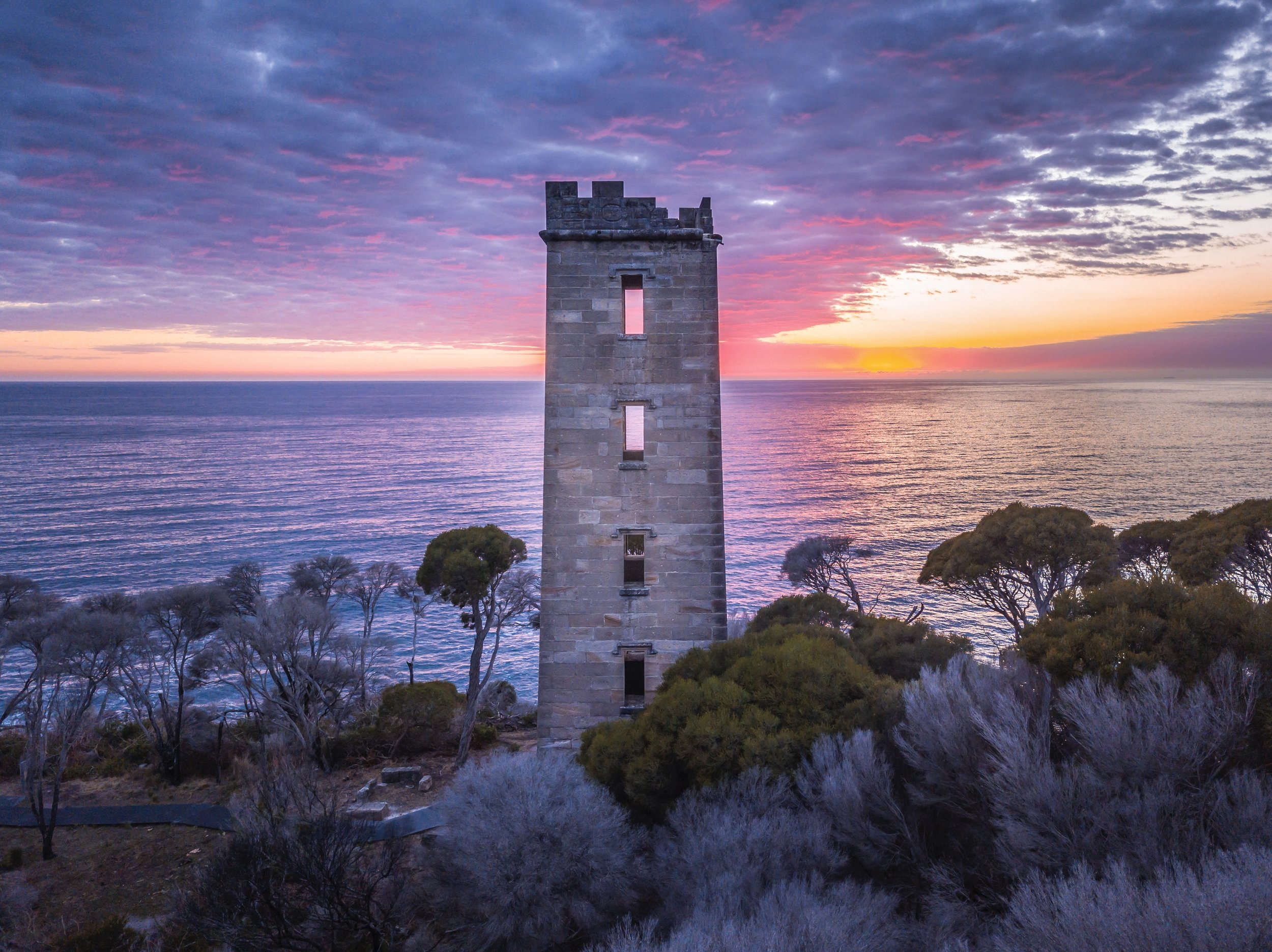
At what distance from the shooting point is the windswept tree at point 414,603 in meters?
32.8

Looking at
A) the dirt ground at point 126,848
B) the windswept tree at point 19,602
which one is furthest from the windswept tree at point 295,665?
the windswept tree at point 19,602

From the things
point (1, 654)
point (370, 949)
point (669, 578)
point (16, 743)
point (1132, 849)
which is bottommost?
point (16, 743)

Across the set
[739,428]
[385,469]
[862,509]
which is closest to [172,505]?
[385,469]

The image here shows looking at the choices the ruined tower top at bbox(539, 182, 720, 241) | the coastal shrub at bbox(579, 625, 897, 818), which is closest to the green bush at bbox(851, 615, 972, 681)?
the coastal shrub at bbox(579, 625, 897, 818)

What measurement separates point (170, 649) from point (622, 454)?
81.6 feet

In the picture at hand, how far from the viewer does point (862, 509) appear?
2867 inches

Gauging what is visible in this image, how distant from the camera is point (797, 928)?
7.22m

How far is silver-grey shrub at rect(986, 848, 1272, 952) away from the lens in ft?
17.3

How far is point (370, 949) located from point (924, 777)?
32.1ft

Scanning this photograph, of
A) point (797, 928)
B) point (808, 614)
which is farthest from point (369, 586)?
point (797, 928)

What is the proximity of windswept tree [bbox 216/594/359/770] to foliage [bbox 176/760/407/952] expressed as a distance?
10.9 m

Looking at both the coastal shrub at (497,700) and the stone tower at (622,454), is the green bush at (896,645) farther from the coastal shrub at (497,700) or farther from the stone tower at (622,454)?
the coastal shrub at (497,700)

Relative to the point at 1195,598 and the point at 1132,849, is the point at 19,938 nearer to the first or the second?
the point at 1132,849

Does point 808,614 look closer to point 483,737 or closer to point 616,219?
point 483,737
